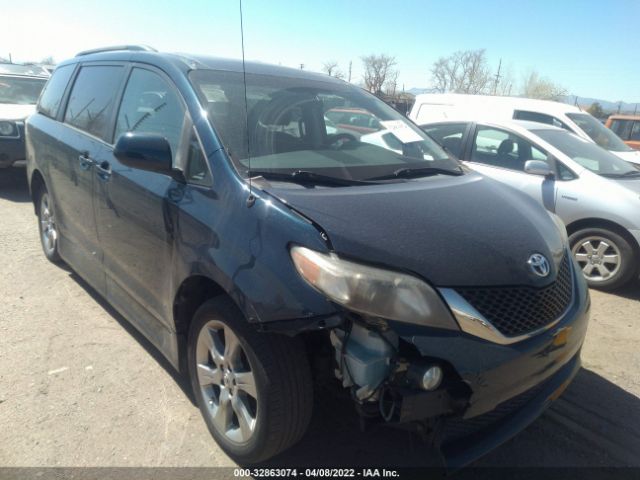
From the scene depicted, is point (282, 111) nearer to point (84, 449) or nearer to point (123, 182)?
point (123, 182)

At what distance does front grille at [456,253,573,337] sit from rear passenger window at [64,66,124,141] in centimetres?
259

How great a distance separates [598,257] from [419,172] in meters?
3.13

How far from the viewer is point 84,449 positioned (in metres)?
2.45

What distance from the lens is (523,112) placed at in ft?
29.6

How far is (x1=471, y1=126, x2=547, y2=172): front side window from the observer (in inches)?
226

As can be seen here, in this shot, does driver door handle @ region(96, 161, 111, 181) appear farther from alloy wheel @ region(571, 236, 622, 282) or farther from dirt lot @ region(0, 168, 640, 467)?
alloy wheel @ region(571, 236, 622, 282)

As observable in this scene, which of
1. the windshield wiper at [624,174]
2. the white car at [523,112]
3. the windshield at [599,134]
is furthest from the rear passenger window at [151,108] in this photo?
the windshield at [599,134]

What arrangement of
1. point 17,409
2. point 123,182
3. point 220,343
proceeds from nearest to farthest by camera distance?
point 220,343
point 17,409
point 123,182

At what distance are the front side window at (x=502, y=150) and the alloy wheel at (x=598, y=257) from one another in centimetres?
107

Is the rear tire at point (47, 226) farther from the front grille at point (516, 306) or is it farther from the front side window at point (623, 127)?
the front side window at point (623, 127)

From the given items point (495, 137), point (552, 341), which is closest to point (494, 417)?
point (552, 341)

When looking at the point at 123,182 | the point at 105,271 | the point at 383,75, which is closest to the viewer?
the point at 123,182

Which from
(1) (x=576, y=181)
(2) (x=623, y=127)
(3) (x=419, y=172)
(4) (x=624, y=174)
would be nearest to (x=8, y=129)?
(3) (x=419, y=172)

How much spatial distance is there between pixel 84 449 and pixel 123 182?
145 cm
